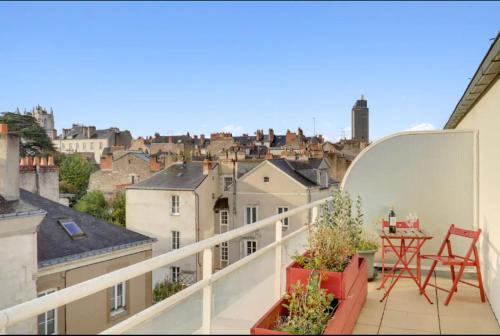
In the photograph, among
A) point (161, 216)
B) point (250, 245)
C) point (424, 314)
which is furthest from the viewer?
point (161, 216)

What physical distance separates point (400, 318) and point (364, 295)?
1.37 ft

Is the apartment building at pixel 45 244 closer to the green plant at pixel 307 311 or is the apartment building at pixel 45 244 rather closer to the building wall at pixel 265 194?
the green plant at pixel 307 311

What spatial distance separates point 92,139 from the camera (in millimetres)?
74500

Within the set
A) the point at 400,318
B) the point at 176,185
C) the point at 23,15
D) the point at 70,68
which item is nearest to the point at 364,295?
the point at 400,318

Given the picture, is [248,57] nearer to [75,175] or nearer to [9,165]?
[9,165]

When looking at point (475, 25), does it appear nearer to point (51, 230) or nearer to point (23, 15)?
point (51, 230)

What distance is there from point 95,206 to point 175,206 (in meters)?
11.4

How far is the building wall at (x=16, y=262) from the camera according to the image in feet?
36.0

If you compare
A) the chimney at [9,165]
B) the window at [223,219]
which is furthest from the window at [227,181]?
the chimney at [9,165]

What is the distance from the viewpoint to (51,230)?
13.4 m

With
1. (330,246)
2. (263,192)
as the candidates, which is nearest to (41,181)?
(263,192)

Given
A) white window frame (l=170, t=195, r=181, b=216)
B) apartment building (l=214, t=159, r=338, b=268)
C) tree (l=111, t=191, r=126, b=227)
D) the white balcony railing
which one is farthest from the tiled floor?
tree (l=111, t=191, r=126, b=227)

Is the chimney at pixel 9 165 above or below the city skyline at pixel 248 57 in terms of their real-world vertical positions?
below

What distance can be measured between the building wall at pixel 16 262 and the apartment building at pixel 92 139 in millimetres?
61985
